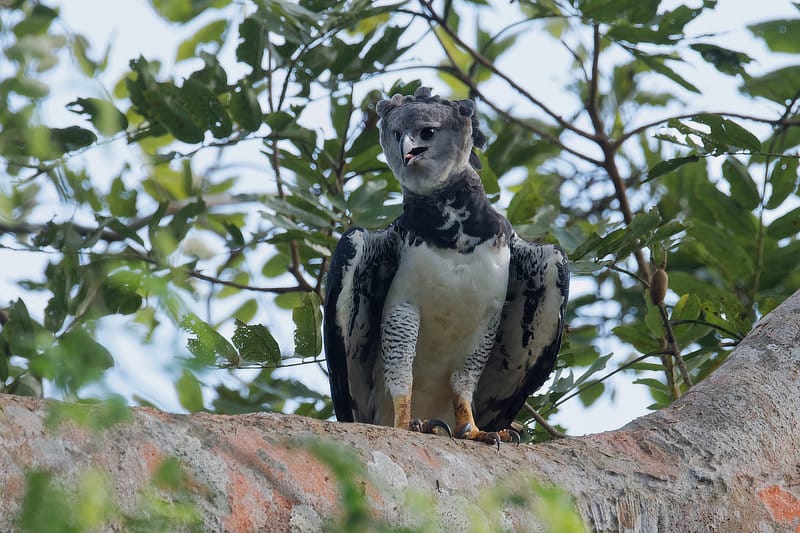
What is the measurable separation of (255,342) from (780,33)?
305 centimetres

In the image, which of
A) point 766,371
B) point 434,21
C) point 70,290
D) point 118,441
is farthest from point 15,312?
point 766,371

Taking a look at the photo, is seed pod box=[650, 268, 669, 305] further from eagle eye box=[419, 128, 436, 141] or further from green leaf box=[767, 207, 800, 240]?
eagle eye box=[419, 128, 436, 141]

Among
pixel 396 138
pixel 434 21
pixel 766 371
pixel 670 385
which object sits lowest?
pixel 766 371

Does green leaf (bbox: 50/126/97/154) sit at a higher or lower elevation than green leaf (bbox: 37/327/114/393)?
higher

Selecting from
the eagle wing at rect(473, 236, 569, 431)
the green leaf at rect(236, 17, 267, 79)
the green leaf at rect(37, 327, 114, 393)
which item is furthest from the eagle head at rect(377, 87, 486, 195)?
the green leaf at rect(37, 327, 114, 393)

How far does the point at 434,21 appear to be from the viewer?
223 inches

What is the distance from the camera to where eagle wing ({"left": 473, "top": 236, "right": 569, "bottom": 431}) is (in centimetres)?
496

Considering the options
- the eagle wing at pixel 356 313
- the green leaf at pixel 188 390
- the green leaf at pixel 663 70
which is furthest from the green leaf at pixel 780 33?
the green leaf at pixel 188 390

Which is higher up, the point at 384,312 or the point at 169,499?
the point at 384,312

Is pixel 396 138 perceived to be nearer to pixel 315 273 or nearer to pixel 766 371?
pixel 315 273

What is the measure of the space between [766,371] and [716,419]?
342mm

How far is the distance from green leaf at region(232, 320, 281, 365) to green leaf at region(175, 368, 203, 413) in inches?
111

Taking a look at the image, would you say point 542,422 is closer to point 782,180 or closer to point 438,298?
point 438,298

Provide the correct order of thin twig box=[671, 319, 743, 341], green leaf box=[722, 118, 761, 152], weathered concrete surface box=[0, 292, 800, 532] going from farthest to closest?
thin twig box=[671, 319, 743, 341], green leaf box=[722, 118, 761, 152], weathered concrete surface box=[0, 292, 800, 532]
